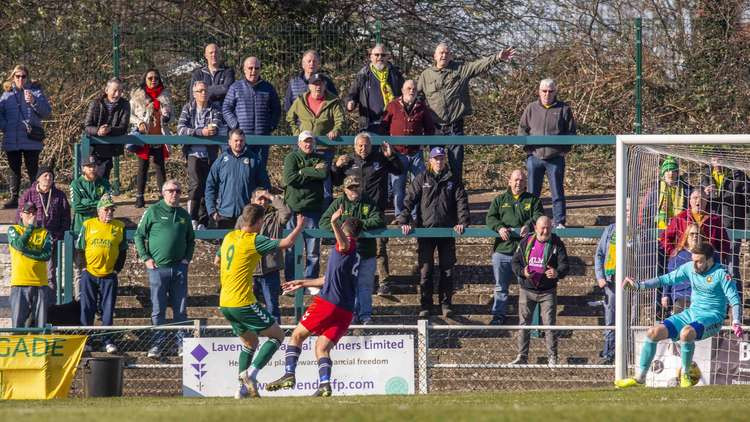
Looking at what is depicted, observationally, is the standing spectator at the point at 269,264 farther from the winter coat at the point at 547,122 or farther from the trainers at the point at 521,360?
the winter coat at the point at 547,122

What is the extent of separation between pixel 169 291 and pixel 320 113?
9.76ft

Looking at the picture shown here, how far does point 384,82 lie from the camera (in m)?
15.7

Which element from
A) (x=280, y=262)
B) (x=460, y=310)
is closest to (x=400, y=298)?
(x=460, y=310)

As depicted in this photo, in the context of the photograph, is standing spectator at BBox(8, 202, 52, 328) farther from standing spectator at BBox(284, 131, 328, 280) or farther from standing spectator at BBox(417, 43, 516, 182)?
standing spectator at BBox(417, 43, 516, 182)

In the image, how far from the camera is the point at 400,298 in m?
15.4

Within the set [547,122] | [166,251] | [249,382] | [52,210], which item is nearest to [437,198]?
[547,122]

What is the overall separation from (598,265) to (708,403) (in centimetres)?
458

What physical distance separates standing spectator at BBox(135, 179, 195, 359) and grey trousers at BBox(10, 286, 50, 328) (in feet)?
4.10

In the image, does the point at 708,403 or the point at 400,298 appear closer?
the point at 708,403

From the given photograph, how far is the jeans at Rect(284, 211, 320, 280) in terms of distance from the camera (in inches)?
573

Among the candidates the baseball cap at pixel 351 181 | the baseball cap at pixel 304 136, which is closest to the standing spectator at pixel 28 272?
the baseball cap at pixel 304 136

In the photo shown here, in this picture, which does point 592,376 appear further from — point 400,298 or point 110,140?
point 110,140

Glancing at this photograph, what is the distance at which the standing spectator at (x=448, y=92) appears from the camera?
1571 cm

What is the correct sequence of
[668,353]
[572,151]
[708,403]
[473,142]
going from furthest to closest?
[572,151]
[473,142]
[668,353]
[708,403]
